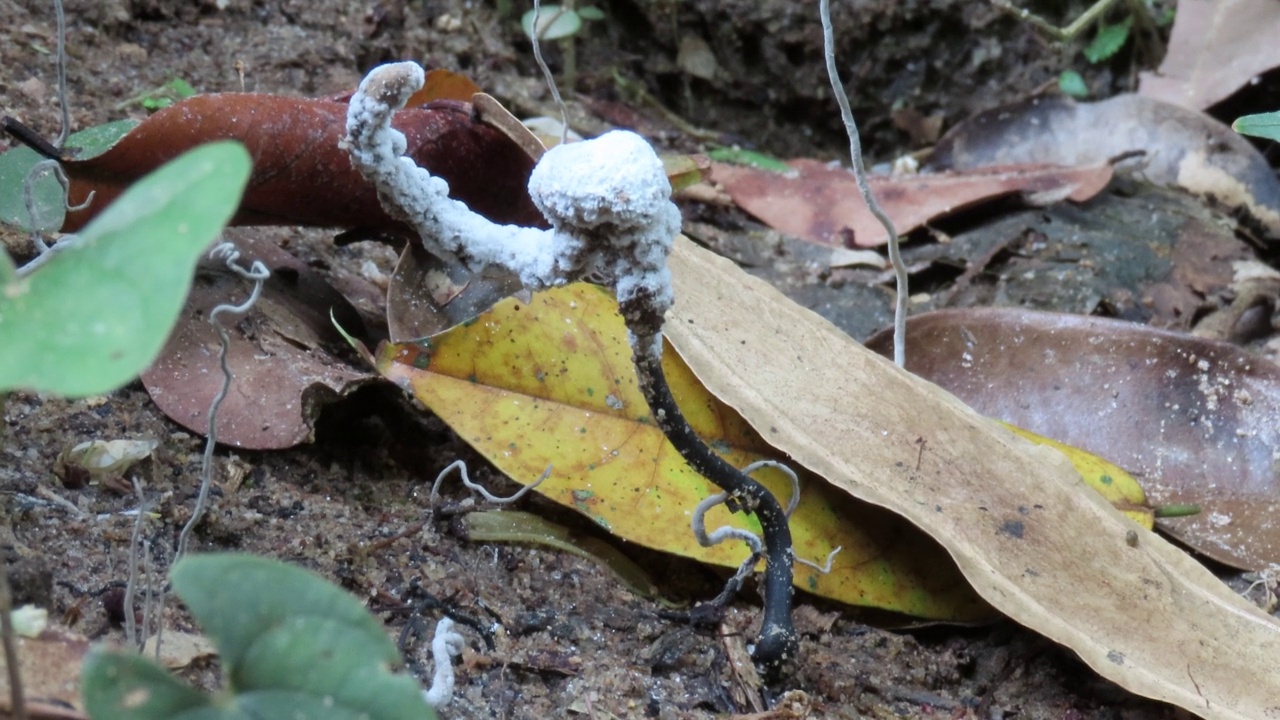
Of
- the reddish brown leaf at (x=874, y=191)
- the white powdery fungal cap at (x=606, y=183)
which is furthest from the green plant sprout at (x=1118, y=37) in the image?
the white powdery fungal cap at (x=606, y=183)

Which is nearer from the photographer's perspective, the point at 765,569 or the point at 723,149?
the point at 765,569

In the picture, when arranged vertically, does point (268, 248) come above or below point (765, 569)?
above

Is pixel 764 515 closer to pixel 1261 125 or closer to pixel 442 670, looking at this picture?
pixel 442 670

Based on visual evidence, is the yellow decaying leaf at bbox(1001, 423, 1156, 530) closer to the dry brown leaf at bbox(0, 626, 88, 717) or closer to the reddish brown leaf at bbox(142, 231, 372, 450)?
the reddish brown leaf at bbox(142, 231, 372, 450)

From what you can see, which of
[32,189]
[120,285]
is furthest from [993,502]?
[32,189]

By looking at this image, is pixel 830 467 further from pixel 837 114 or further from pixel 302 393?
pixel 837 114

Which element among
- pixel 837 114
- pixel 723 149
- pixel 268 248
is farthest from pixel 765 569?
pixel 837 114

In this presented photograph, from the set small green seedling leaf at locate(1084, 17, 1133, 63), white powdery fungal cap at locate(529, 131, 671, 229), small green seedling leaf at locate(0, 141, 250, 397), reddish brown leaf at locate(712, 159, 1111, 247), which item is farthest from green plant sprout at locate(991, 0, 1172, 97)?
small green seedling leaf at locate(0, 141, 250, 397)

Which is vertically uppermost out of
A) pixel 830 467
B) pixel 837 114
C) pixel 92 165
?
pixel 92 165
